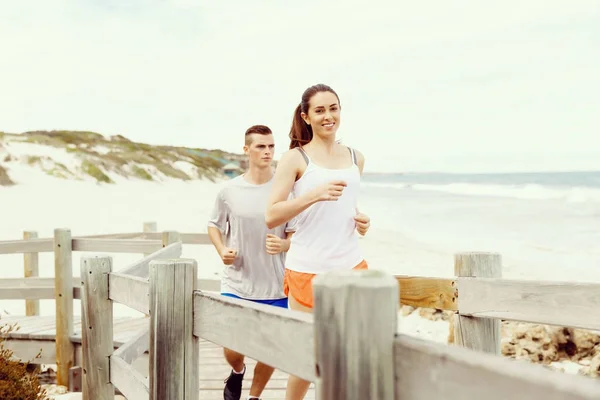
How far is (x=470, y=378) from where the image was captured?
3.84 ft

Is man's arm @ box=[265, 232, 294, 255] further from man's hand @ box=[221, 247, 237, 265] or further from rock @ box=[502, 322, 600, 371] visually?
rock @ box=[502, 322, 600, 371]

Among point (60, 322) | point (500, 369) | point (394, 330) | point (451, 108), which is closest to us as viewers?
point (500, 369)

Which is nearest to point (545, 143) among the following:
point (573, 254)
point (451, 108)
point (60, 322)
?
point (451, 108)

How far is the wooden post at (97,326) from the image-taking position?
353 centimetres

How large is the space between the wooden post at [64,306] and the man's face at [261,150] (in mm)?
3689

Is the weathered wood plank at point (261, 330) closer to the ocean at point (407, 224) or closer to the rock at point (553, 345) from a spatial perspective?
the rock at point (553, 345)

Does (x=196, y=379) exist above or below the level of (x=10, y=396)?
above

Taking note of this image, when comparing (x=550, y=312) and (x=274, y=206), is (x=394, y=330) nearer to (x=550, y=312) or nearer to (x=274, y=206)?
(x=274, y=206)

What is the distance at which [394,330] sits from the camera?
133 centimetres

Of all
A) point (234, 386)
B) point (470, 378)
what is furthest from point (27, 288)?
point (470, 378)

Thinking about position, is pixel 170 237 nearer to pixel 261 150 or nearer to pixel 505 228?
pixel 261 150

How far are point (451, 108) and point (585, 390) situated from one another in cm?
9664

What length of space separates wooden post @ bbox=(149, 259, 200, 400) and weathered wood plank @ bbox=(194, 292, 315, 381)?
6 centimetres

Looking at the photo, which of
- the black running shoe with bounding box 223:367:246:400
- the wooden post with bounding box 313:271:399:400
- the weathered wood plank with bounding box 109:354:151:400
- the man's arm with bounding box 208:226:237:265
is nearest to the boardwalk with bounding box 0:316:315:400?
the black running shoe with bounding box 223:367:246:400
